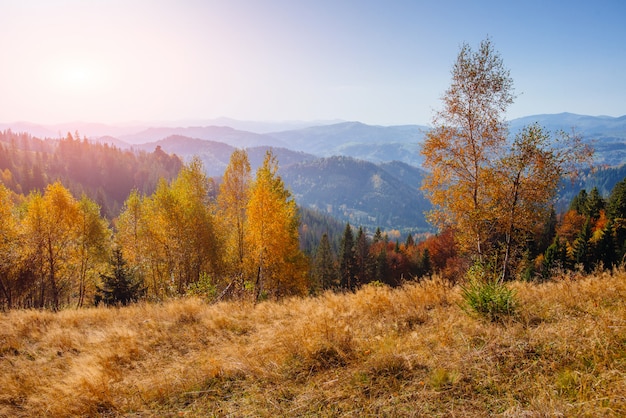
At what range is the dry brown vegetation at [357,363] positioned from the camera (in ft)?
13.1

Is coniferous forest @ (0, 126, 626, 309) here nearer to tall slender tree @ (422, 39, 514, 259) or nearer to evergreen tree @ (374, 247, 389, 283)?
tall slender tree @ (422, 39, 514, 259)

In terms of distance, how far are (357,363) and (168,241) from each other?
2401cm

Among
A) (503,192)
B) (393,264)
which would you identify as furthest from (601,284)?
(393,264)

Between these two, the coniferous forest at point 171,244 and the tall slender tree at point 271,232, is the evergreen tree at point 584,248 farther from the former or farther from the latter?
the tall slender tree at point 271,232

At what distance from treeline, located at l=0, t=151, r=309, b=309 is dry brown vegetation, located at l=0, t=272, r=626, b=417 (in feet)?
37.6

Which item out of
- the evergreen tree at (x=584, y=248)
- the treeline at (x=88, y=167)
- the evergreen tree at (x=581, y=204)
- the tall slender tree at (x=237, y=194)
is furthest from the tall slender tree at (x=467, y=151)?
the treeline at (x=88, y=167)

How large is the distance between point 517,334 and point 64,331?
37.5 ft

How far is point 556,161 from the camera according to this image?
14344 mm

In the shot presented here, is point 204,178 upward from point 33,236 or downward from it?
upward

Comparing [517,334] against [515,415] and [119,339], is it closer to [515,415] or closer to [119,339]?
[515,415]

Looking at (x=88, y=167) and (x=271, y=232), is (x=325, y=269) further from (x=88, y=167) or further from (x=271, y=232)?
(x=88, y=167)

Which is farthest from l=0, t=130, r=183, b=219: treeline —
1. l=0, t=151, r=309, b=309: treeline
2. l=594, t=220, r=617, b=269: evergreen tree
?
l=594, t=220, r=617, b=269: evergreen tree

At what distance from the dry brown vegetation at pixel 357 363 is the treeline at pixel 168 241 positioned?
37.6 feet

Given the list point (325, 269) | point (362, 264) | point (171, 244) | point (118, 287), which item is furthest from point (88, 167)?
point (118, 287)
